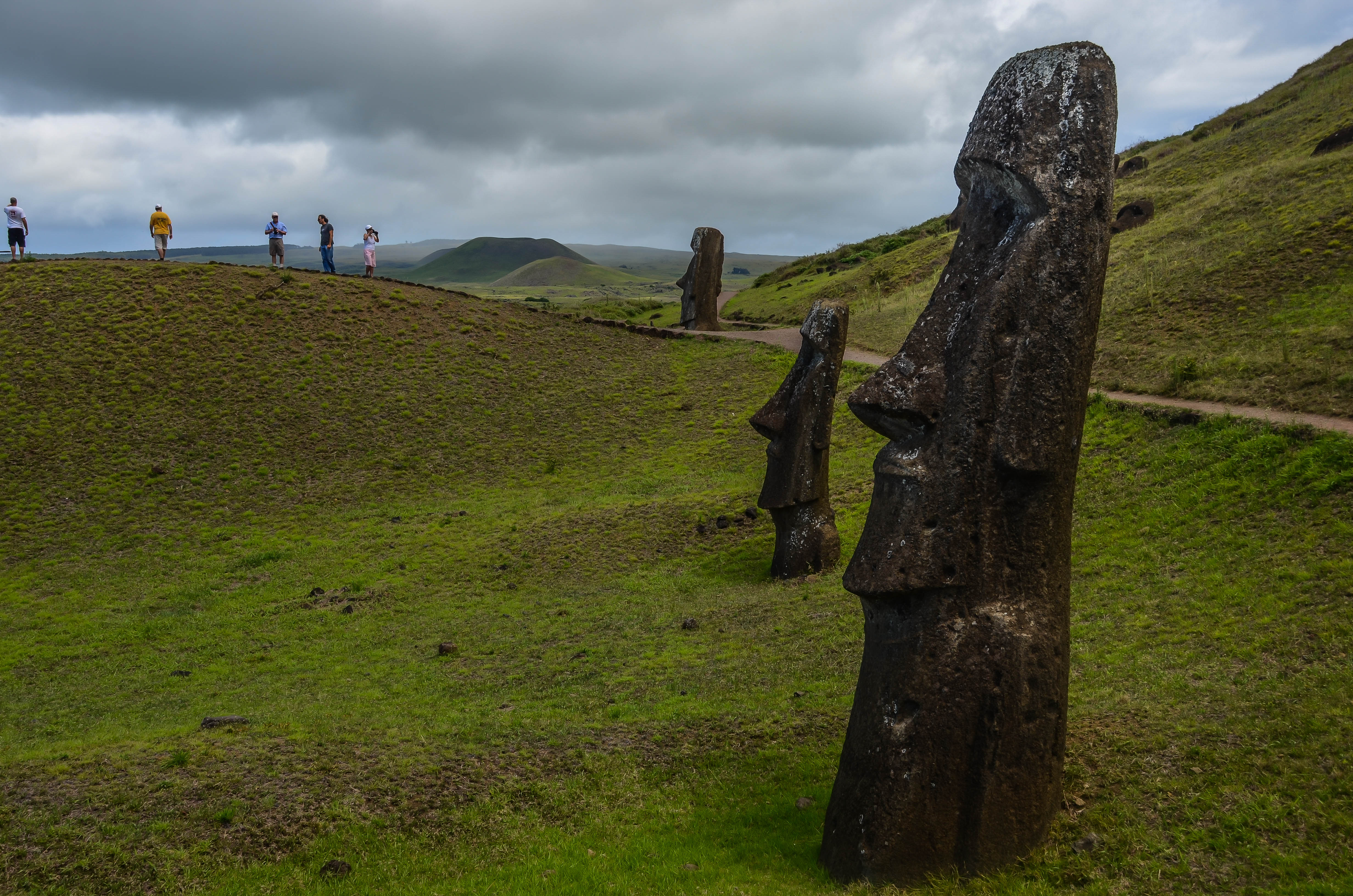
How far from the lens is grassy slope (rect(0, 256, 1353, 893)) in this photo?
24.4ft

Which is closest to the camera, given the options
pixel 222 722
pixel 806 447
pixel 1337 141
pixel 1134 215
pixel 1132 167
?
pixel 222 722

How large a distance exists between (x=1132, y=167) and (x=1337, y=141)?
22542 millimetres

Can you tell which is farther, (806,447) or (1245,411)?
(1245,411)

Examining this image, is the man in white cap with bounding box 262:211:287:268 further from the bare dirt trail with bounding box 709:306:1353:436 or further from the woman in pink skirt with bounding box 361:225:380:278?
the bare dirt trail with bounding box 709:306:1353:436

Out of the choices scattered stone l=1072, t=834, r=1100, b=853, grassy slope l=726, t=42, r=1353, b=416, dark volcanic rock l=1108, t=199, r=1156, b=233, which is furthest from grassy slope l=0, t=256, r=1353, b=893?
dark volcanic rock l=1108, t=199, r=1156, b=233

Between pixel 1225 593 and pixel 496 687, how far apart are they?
9.78m

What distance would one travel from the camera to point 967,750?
6742 millimetres

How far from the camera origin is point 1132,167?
57.1m

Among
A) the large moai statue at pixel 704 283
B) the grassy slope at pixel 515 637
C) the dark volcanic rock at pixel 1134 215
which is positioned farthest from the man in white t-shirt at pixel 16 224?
the dark volcanic rock at pixel 1134 215

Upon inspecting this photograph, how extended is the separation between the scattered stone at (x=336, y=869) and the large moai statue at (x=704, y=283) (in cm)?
3420

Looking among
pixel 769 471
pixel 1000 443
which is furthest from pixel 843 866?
pixel 769 471

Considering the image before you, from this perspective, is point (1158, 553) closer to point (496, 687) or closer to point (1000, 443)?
point (1000, 443)

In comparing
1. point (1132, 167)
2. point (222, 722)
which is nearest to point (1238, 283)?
point (222, 722)

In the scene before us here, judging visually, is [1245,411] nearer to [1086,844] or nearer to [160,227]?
[1086,844]
